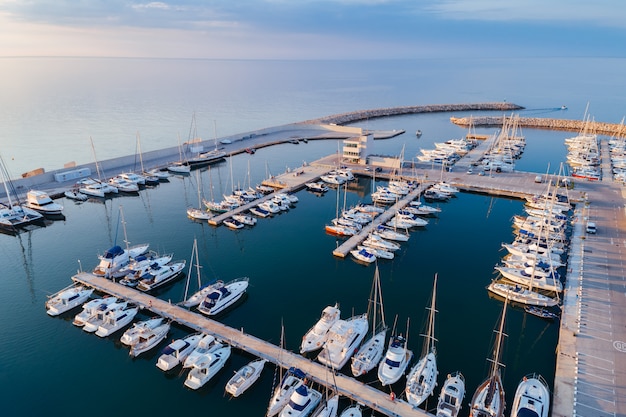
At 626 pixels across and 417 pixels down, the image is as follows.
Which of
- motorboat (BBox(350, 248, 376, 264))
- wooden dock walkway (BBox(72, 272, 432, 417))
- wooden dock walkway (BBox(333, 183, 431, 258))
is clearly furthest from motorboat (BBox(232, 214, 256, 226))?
wooden dock walkway (BBox(72, 272, 432, 417))

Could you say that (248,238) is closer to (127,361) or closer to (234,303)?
(234,303)

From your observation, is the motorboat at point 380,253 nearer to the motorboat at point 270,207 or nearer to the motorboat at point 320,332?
the motorboat at point 320,332

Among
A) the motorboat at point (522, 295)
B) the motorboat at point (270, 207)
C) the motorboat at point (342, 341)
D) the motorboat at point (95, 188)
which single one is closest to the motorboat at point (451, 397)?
the motorboat at point (342, 341)

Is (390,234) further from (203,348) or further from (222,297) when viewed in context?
(203,348)

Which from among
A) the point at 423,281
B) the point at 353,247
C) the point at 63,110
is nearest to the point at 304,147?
the point at 353,247

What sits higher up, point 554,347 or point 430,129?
point 430,129

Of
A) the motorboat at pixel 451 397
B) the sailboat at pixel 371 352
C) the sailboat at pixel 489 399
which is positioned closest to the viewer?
the sailboat at pixel 489 399

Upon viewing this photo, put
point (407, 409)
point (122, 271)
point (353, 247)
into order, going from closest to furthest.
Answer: point (407, 409) < point (122, 271) < point (353, 247)
